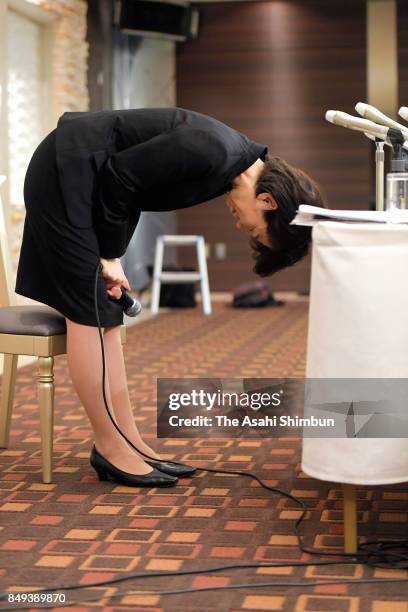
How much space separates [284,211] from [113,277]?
529 millimetres

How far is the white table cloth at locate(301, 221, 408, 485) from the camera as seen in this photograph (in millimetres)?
2084

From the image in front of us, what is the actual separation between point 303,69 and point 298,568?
7460mm

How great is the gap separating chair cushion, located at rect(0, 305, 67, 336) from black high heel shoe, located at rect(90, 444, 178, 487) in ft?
1.28

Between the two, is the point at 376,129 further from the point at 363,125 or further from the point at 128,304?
the point at 128,304

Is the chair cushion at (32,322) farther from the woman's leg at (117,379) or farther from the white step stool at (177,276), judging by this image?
the white step stool at (177,276)

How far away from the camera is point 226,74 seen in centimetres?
909

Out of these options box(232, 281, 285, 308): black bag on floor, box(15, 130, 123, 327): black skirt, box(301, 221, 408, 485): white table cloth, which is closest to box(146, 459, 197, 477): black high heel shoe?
box(15, 130, 123, 327): black skirt

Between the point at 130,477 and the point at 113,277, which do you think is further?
the point at 130,477

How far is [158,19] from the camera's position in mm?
8555

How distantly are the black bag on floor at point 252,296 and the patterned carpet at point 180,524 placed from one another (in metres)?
4.30

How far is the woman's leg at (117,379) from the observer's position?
2.80 meters

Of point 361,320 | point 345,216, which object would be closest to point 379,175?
point 345,216

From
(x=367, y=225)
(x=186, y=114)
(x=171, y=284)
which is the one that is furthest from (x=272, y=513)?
(x=171, y=284)

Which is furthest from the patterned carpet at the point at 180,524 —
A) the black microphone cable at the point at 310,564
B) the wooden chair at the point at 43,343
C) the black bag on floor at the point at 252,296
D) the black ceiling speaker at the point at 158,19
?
the black ceiling speaker at the point at 158,19
